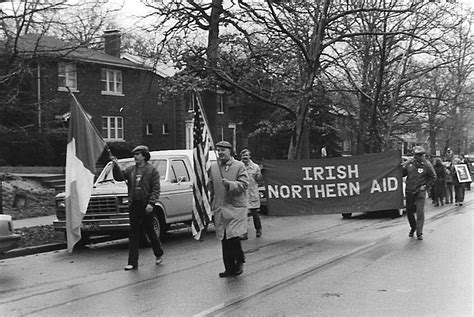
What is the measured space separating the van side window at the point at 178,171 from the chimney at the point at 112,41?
3.56 m

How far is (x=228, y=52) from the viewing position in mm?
21641

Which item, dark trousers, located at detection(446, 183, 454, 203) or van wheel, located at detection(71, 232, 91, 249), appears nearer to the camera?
van wheel, located at detection(71, 232, 91, 249)

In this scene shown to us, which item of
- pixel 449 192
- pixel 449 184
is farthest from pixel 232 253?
pixel 449 192

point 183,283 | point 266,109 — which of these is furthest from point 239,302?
point 266,109

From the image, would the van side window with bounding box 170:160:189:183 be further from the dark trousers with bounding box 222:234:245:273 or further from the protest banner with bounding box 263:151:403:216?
the dark trousers with bounding box 222:234:245:273

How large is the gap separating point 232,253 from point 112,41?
10417mm

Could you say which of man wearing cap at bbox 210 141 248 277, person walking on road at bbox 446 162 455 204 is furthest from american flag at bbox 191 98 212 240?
person walking on road at bbox 446 162 455 204

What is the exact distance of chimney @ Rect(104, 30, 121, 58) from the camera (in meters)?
15.8

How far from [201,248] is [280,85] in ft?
36.8

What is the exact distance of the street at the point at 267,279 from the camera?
7047mm

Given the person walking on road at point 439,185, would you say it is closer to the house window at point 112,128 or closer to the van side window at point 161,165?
the van side window at point 161,165

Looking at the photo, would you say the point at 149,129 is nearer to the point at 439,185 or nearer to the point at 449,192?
the point at 449,192

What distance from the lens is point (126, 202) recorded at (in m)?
12.7

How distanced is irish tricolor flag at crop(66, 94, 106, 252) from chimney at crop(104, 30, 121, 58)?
5.30 meters
